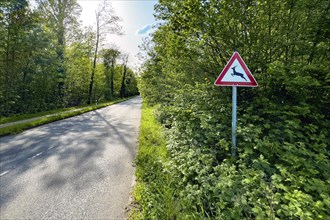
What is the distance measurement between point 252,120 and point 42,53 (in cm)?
1665

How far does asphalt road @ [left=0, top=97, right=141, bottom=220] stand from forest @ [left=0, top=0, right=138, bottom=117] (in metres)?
7.96

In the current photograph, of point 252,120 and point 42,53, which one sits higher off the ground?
point 42,53

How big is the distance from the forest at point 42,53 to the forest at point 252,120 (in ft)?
43.0

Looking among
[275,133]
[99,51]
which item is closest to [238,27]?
[275,133]

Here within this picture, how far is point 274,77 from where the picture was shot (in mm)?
3494

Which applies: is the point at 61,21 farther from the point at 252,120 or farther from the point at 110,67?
the point at 110,67

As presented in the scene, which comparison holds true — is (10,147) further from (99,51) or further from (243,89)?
(99,51)

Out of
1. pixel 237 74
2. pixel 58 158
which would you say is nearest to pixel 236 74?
pixel 237 74

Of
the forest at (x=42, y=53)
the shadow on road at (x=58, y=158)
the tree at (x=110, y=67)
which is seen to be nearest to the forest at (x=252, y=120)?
the shadow on road at (x=58, y=158)

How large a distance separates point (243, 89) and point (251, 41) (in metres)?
0.99

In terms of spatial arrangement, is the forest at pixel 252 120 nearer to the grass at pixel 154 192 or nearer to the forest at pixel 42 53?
the grass at pixel 154 192

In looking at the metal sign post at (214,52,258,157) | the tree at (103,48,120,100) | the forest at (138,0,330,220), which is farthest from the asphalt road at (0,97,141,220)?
the tree at (103,48,120,100)

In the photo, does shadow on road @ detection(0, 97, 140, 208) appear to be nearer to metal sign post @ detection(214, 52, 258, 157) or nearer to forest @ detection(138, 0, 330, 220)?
forest @ detection(138, 0, 330, 220)

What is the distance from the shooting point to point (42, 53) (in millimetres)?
15383
